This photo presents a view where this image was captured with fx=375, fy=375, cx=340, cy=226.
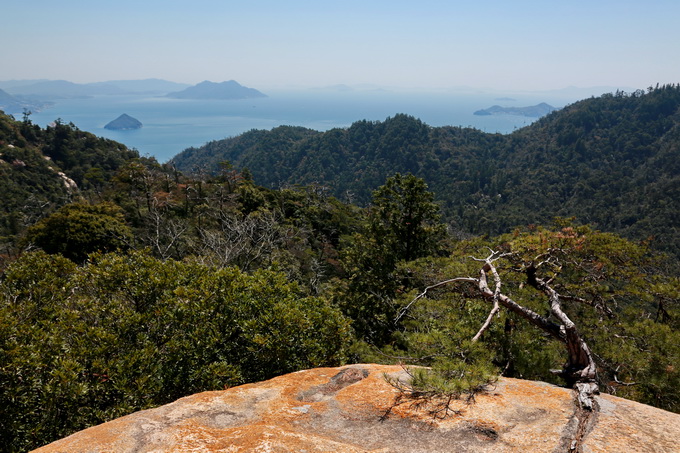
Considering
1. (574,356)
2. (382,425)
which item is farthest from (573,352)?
(382,425)

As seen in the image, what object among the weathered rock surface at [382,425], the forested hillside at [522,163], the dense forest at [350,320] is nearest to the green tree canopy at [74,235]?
the dense forest at [350,320]

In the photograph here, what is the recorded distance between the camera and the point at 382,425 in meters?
3.99

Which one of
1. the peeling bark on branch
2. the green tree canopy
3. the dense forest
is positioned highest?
the peeling bark on branch

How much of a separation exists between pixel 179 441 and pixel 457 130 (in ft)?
690

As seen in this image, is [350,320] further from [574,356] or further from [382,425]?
[382,425]

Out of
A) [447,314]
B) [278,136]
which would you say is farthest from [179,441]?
[278,136]

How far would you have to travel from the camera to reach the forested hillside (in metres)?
111

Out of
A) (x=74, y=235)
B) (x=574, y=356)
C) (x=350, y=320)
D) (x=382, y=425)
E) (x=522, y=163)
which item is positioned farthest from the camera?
(x=522, y=163)

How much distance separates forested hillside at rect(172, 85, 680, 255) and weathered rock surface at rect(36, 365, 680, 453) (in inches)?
3793

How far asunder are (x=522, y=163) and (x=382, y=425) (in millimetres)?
177163

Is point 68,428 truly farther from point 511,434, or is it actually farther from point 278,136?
point 278,136

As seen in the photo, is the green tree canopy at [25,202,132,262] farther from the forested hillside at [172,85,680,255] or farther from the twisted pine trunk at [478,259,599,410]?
the forested hillside at [172,85,680,255]

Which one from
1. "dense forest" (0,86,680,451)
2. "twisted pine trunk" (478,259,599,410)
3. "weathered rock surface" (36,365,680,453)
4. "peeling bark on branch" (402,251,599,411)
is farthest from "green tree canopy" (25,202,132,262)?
"twisted pine trunk" (478,259,599,410)

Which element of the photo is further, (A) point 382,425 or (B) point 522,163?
(B) point 522,163
